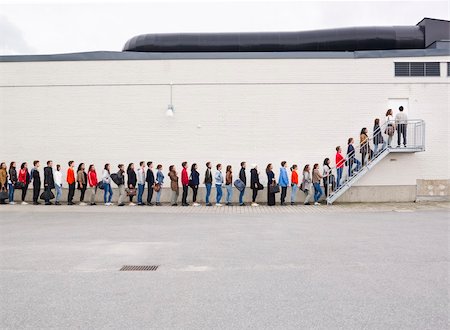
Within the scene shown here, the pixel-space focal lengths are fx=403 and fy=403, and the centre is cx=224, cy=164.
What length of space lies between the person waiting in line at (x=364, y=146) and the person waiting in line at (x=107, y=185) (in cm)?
1015

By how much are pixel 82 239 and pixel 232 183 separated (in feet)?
27.7

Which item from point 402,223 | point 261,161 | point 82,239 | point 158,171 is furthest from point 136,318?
point 261,161

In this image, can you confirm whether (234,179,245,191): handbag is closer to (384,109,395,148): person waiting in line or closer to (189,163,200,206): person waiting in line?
(189,163,200,206): person waiting in line

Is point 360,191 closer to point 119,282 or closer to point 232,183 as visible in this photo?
point 232,183

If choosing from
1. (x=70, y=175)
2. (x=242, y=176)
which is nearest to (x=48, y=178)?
(x=70, y=175)

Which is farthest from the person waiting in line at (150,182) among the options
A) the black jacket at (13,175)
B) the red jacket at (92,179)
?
the black jacket at (13,175)

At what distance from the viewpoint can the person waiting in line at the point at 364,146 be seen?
16.0 m

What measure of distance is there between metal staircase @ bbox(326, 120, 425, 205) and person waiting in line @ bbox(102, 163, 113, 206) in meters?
8.76

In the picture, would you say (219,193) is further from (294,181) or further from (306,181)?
(306,181)

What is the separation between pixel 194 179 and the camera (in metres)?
16.0

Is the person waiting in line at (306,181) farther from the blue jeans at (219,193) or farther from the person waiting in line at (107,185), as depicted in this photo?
the person waiting in line at (107,185)

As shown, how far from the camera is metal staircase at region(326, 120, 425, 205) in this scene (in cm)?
1575

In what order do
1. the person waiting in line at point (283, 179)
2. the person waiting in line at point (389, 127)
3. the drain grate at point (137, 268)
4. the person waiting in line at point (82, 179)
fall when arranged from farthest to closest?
the person waiting in line at point (82, 179) < the person waiting in line at point (283, 179) < the person waiting in line at point (389, 127) < the drain grate at point (137, 268)

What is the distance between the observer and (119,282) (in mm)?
5953
